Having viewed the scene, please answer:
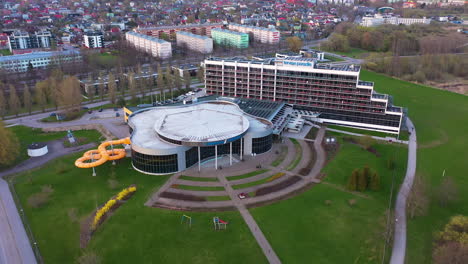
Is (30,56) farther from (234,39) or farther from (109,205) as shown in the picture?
(109,205)

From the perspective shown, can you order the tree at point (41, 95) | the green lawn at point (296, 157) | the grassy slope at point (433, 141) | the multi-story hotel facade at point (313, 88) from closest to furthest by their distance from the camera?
the grassy slope at point (433, 141), the green lawn at point (296, 157), the multi-story hotel facade at point (313, 88), the tree at point (41, 95)

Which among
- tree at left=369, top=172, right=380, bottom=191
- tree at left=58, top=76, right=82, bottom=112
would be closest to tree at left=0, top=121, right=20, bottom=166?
tree at left=58, top=76, right=82, bottom=112

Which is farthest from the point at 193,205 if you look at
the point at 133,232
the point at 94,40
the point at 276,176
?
the point at 94,40

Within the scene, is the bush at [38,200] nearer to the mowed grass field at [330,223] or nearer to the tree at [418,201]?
the mowed grass field at [330,223]

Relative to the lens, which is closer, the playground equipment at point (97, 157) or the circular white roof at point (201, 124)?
the playground equipment at point (97, 157)

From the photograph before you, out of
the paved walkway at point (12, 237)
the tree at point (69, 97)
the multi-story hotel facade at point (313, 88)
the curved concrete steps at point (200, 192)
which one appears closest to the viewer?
the paved walkway at point (12, 237)

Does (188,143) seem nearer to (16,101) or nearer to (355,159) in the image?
(355,159)

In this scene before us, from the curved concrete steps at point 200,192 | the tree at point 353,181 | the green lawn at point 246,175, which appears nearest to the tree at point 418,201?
the tree at point 353,181
